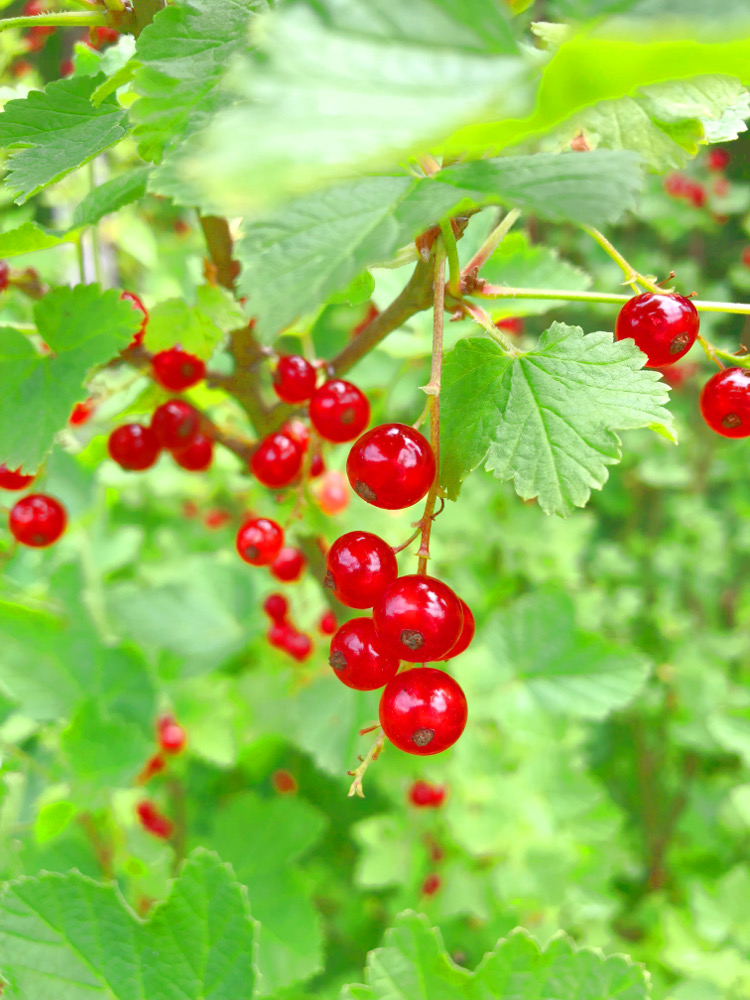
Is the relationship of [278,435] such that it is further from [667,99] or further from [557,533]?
[557,533]

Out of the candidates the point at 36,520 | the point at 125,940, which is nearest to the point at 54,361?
the point at 36,520

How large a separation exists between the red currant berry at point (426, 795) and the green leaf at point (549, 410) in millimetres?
922

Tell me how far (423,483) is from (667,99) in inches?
12.1

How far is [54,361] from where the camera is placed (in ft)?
2.19

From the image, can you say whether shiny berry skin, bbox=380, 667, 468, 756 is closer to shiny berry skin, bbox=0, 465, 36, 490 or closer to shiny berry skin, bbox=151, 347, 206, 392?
shiny berry skin, bbox=151, 347, 206, 392

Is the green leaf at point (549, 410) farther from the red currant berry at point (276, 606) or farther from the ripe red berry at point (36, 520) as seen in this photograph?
the red currant berry at point (276, 606)

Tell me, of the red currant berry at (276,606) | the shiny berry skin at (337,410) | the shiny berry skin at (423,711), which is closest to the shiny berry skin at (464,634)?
the shiny berry skin at (423,711)

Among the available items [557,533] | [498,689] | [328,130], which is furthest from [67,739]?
[557,533]

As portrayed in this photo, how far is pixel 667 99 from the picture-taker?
1.58 feet

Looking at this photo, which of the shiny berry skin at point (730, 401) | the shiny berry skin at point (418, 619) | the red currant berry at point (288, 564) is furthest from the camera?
the red currant berry at point (288, 564)

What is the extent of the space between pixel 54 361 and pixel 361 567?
373 millimetres

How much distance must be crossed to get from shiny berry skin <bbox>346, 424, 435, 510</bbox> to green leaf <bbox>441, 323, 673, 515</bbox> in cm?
4

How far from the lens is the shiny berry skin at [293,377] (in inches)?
28.2

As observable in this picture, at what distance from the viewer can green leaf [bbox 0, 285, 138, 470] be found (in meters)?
0.63
